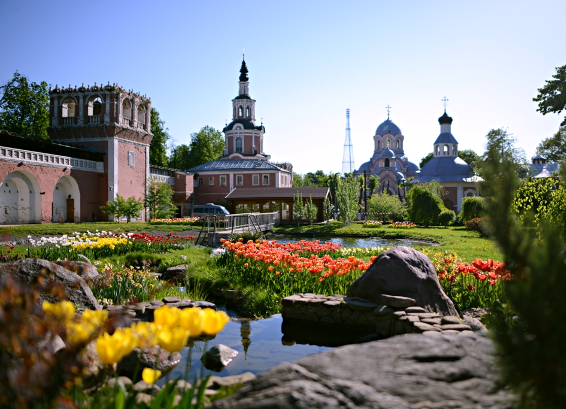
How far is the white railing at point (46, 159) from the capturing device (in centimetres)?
2712

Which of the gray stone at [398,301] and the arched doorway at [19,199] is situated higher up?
the arched doorway at [19,199]

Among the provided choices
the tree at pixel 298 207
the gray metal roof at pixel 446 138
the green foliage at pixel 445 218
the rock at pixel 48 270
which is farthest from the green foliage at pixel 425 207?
the rock at pixel 48 270

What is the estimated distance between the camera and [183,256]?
12.4m

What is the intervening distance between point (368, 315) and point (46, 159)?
29931mm

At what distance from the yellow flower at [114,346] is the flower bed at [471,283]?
606 centimetres

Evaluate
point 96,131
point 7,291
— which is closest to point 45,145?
point 96,131

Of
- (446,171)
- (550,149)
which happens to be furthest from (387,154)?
(550,149)

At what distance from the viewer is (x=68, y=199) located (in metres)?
32.9

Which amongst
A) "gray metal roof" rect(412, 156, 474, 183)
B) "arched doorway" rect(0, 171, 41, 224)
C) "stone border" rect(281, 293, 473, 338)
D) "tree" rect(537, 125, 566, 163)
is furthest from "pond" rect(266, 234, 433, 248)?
"tree" rect(537, 125, 566, 163)

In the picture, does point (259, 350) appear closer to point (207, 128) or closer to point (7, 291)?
point (7, 291)

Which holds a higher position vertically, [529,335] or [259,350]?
[529,335]

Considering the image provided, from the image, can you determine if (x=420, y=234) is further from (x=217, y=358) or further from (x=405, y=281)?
(x=217, y=358)

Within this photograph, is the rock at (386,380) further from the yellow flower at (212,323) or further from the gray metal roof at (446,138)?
the gray metal roof at (446,138)

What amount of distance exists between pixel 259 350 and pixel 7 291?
14.5 ft
